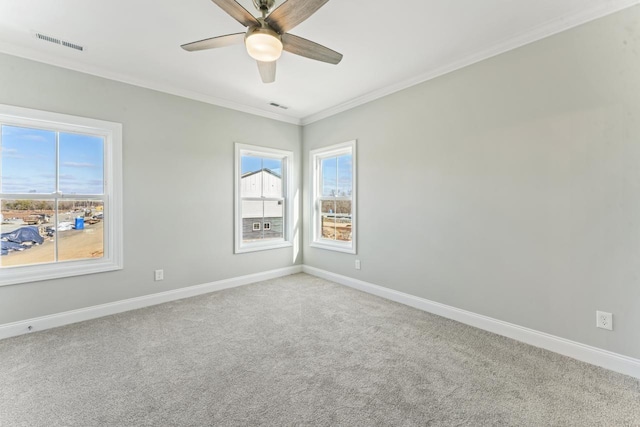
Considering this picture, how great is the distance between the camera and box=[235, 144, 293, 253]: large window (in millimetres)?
4211

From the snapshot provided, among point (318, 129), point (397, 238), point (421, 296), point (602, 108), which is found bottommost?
point (421, 296)

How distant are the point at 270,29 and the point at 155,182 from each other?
246 centimetres

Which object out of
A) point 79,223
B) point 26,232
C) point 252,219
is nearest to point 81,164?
point 79,223

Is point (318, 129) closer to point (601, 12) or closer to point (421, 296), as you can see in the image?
point (421, 296)

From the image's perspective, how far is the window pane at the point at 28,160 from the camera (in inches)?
105

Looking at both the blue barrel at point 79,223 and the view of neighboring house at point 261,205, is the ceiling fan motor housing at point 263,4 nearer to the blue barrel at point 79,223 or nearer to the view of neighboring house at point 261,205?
the view of neighboring house at point 261,205

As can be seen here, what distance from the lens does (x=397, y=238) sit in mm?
3496

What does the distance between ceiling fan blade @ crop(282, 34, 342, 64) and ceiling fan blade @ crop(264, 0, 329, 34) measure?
13 centimetres

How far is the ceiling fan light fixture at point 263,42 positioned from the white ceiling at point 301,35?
1.64 ft

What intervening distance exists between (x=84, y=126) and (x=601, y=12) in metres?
4.70

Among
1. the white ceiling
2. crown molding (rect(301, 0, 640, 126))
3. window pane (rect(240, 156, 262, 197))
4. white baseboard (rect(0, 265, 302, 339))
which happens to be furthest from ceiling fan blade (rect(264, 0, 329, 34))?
white baseboard (rect(0, 265, 302, 339))

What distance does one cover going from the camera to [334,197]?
4.46 meters

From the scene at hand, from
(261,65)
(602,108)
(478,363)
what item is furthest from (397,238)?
(261,65)

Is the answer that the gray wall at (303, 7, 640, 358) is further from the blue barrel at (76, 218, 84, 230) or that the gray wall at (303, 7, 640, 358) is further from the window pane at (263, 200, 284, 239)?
the blue barrel at (76, 218, 84, 230)
